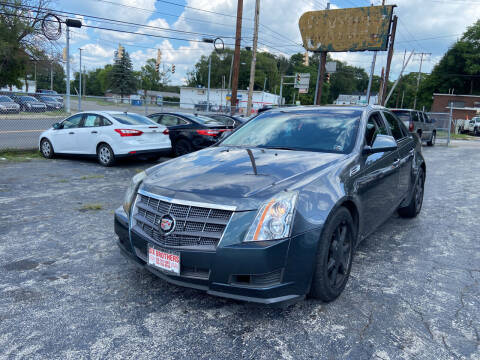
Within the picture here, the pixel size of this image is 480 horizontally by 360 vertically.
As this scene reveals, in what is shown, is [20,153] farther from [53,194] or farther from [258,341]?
[258,341]

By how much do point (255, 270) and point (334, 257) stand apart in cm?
82

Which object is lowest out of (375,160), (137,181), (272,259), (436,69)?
(272,259)

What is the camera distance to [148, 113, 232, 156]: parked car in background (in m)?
10.8

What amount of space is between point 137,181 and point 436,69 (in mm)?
71000

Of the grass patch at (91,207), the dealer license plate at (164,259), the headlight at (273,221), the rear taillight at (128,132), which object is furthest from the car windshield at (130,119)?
the headlight at (273,221)

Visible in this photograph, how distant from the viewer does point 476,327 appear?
8.89ft

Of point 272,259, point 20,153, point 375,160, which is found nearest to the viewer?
point 272,259

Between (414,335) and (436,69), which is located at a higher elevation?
(436,69)

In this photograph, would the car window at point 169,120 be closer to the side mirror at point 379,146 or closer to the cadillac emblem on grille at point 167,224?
the side mirror at point 379,146

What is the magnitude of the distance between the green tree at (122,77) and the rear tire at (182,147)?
91122 mm

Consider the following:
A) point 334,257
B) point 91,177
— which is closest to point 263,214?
point 334,257

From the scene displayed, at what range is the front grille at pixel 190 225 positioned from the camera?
2486 mm

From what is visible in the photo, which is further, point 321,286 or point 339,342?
point 321,286

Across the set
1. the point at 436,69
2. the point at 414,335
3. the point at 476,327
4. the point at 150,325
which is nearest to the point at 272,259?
→ the point at 150,325
